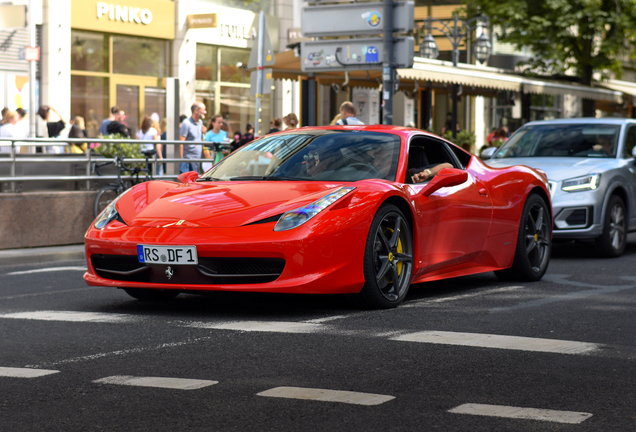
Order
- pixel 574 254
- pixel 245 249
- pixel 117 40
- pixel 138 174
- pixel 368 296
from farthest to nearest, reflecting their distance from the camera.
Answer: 1. pixel 117 40
2. pixel 138 174
3. pixel 574 254
4. pixel 368 296
5. pixel 245 249

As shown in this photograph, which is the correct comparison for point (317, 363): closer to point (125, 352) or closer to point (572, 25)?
point (125, 352)

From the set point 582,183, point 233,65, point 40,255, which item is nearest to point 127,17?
point 233,65

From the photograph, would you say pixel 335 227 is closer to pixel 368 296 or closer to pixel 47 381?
pixel 368 296

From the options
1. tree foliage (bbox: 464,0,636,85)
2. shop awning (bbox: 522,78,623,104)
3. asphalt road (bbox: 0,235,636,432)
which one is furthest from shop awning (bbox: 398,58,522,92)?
asphalt road (bbox: 0,235,636,432)

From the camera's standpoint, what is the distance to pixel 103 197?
43.1 feet

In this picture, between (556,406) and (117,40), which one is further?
(117,40)

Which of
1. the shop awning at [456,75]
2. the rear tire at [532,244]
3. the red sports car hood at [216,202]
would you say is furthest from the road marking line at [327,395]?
the shop awning at [456,75]

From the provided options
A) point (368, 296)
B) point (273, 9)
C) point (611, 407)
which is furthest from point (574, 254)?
point (273, 9)

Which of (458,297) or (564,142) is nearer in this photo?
(458,297)

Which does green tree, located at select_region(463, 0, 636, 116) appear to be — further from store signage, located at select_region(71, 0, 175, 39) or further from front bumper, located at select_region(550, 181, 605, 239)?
front bumper, located at select_region(550, 181, 605, 239)

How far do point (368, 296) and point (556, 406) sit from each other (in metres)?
2.65

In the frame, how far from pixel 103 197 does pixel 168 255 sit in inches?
271

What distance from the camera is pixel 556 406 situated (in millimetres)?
4238

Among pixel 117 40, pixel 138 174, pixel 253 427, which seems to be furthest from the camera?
pixel 117 40
